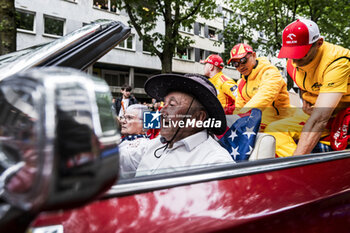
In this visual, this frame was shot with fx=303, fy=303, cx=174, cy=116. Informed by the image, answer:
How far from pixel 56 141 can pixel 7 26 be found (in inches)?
202

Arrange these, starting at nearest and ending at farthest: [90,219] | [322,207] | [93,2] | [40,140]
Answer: [40,140] < [90,219] < [322,207] < [93,2]

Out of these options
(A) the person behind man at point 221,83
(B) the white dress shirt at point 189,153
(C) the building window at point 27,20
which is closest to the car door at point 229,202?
(B) the white dress shirt at point 189,153

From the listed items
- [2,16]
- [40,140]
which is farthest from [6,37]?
[40,140]

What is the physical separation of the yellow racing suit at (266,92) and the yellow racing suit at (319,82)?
23cm

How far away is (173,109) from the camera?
6.26ft

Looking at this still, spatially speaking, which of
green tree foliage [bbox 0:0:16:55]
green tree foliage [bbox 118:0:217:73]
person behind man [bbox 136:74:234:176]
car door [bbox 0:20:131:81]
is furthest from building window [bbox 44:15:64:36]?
car door [bbox 0:20:131:81]

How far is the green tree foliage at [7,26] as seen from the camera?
4.66m

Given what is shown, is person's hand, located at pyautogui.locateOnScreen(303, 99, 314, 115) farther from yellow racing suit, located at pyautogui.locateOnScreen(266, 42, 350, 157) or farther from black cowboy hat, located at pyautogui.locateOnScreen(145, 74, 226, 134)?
black cowboy hat, located at pyautogui.locateOnScreen(145, 74, 226, 134)

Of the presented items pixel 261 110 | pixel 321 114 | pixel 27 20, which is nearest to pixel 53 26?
pixel 27 20

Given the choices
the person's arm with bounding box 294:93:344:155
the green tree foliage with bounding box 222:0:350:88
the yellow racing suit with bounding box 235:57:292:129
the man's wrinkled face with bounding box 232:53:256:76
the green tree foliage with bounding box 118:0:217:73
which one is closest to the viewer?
the person's arm with bounding box 294:93:344:155

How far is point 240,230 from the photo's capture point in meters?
1.02

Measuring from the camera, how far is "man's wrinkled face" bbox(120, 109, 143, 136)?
2636mm

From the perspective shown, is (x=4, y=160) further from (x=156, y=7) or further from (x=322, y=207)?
(x=156, y=7)

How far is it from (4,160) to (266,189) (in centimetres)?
94
